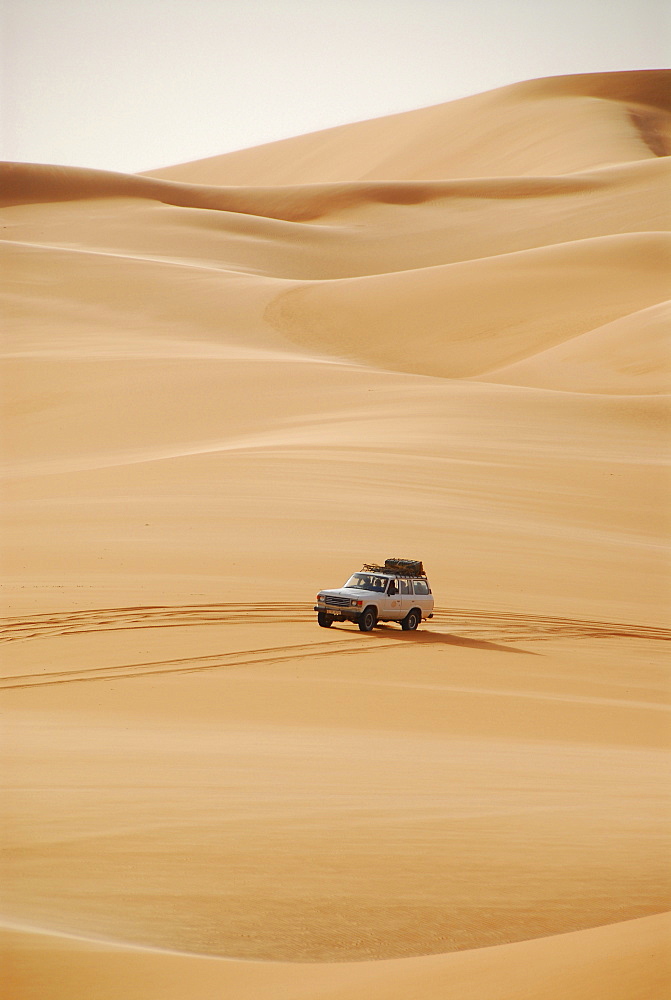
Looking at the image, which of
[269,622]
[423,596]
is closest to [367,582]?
[423,596]

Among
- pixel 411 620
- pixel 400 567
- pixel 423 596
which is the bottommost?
pixel 411 620

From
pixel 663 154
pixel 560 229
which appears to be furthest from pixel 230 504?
pixel 663 154

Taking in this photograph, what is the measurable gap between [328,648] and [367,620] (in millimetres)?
1436

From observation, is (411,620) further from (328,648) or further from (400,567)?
(328,648)

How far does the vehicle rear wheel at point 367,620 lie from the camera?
15.0 meters

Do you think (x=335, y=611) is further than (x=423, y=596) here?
No

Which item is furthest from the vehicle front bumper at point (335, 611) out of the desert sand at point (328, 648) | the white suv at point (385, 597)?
the desert sand at point (328, 648)

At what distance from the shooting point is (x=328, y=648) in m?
13.8

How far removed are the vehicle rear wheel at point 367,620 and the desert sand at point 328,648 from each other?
20cm

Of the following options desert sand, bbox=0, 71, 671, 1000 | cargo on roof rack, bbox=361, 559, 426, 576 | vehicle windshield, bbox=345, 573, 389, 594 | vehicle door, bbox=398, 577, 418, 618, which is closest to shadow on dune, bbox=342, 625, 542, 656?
desert sand, bbox=0, 71, 671, 1000

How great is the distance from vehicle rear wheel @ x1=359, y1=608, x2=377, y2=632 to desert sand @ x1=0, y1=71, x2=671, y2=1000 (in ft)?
0.67

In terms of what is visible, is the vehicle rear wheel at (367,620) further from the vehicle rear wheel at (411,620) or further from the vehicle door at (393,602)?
the vehicle rear wheel at (411,620)

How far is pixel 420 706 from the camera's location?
11.5 m

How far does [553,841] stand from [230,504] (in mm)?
12634
